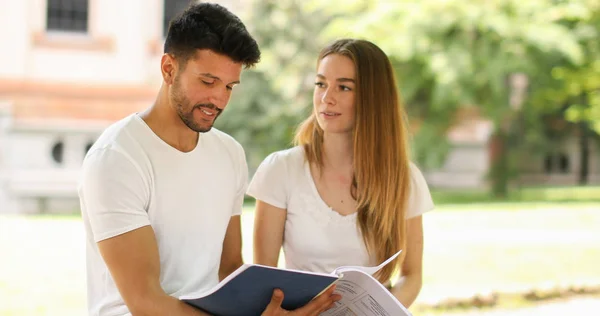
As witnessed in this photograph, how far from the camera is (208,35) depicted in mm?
1753

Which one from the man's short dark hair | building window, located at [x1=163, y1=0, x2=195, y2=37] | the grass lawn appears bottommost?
the grass lawn

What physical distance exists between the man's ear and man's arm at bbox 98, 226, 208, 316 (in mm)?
348

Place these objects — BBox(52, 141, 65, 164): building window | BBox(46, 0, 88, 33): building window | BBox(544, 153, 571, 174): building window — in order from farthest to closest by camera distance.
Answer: BBox(544, 153, 571, 174): building window < BBox(46, 0, 88, 33): building window < BBox(52, 141, 65, 164): building window

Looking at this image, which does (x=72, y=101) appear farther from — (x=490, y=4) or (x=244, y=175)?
(x=244, y=175)

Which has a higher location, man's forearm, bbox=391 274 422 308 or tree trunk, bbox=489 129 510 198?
man's forearm, bbox=391 274 422 308

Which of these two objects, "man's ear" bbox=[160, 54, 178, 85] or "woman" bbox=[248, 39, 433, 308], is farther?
"woman" bbox=[248, 39, 433, 308]

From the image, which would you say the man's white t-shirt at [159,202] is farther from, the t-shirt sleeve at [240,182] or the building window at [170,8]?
the building window at [170,8]

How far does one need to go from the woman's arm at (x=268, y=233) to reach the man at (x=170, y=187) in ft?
0.88

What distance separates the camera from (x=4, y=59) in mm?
10258

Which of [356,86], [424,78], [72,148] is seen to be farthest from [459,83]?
[356,86]

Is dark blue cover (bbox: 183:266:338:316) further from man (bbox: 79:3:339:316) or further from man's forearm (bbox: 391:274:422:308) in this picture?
man's forearm (bbox: 391:274:422:308)

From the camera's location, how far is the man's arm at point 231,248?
81.1 inches

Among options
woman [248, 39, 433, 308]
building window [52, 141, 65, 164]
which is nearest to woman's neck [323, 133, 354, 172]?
woman [248, 39, 433, 308]

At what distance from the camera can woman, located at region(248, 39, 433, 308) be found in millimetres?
2182
